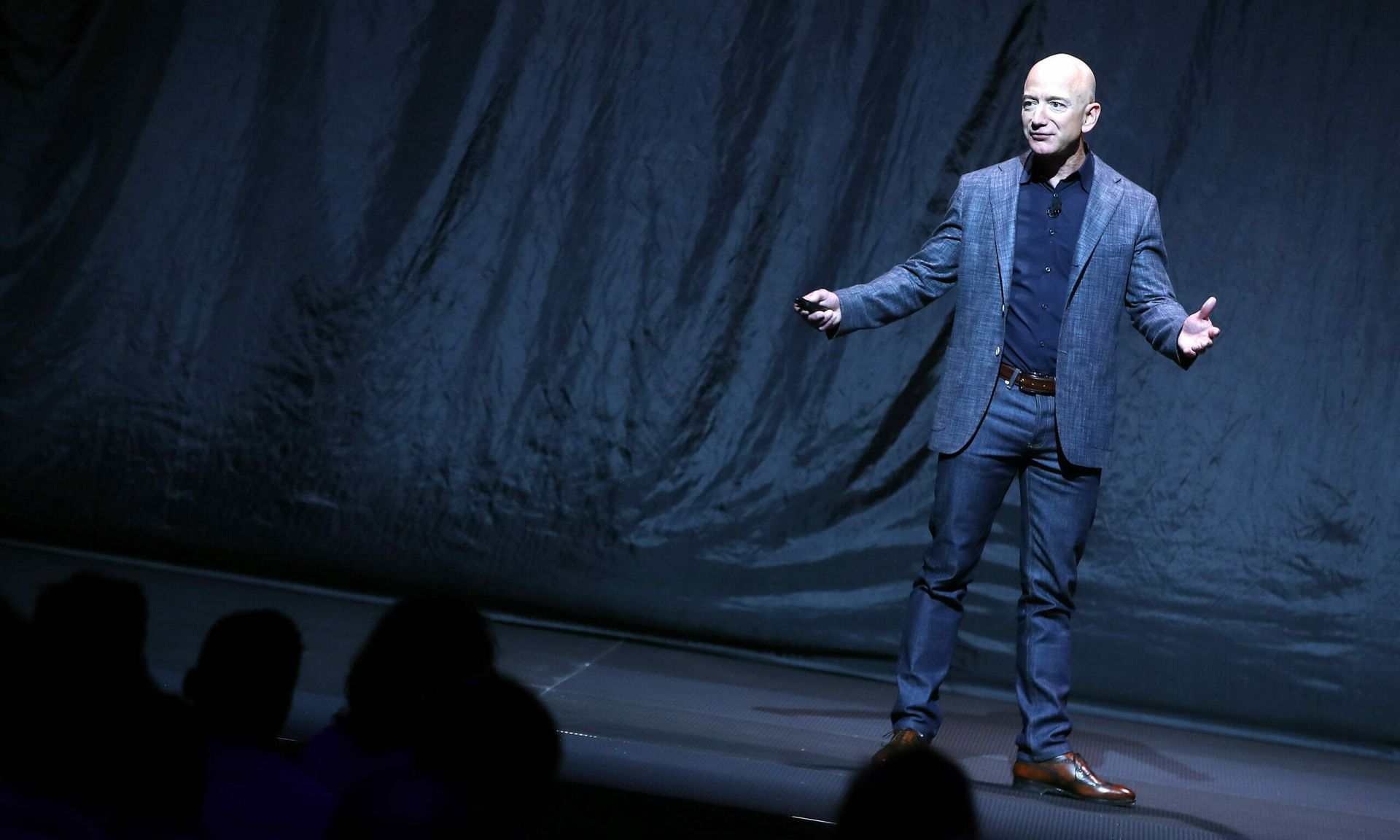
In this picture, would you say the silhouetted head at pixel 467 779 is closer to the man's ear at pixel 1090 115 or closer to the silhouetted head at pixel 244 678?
the silhouetted head at pixel 244 678

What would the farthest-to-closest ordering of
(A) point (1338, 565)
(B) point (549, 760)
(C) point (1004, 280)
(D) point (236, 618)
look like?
(A) point (1338, 565) < (C) point (1004, 280) < (D) point (236, 618) < (B) point (549, 760)

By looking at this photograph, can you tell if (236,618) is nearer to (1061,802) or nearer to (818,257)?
(1061,802)

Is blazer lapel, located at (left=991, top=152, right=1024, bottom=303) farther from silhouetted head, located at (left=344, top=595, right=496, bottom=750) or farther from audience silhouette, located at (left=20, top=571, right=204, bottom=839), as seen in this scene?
audience silhouette, located at (left=20, top=571, right=204, bottom=839)

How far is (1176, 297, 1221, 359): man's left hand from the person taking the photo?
2336 millimetres

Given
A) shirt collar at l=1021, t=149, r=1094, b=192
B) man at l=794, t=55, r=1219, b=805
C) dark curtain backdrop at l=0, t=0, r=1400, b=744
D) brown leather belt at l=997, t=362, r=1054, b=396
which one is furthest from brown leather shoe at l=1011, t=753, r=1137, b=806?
dark curtain backdrop at l=0, t=0, r=1400, b=744

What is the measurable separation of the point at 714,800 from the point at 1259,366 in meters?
2.13

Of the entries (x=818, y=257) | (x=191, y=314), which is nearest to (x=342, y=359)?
(x=191, y=314)

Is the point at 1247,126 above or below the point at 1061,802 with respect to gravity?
above

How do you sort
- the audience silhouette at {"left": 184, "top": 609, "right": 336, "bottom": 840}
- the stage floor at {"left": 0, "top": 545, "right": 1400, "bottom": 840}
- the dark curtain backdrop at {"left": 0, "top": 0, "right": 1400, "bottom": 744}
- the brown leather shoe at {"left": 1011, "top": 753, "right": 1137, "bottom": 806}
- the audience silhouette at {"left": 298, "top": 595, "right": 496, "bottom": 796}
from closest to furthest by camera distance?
the audience silhouette at {"left": 184, "top": 609, "right": 336, "bottom": 840}, the audience silhouette at {"left": 298, "top": 595, "right": 496, "bottom": 796}, the stage floor at {"left": 0, "top": 545, "right": 1400, "bottom": 840}, the brown leather shoe at {"left": 1011, "top": 753, "right": 1137, "bottom": 806}, the dark curtain backdrop at {"left": 0, "top": 0, "right": 1400, "bottom": 744}

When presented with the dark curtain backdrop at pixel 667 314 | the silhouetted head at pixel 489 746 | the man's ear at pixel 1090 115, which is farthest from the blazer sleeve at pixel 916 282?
the silhouetted head at pixel 489 746

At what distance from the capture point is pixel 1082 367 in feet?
8.12

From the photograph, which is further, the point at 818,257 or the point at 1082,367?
the point at 818,257

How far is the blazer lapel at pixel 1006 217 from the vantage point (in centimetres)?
252

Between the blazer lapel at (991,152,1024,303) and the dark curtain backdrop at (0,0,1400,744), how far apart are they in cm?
117
